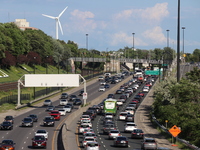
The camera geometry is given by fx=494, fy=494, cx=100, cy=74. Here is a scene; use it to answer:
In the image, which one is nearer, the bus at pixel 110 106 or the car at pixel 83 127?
the car at pixel 83 127

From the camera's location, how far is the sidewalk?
51.7 meters

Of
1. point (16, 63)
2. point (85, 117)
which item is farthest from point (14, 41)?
point (85, 117)

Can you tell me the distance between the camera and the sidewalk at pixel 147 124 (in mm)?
51656

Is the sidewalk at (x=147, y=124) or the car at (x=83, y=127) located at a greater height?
the car at (x=83, y=127)

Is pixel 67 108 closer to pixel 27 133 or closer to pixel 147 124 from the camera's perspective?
pixel 147 124

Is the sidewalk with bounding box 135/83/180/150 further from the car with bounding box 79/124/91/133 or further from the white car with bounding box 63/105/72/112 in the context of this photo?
the white car with bounding box 63/105/72/112

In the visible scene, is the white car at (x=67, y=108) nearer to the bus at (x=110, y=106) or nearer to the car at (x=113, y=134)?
the bus at (x=110, y=106)

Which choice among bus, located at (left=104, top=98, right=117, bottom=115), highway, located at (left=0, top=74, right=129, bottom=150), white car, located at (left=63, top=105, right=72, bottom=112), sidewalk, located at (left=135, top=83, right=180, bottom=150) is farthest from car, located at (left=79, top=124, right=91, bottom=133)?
white car, located at (left=63, top=105, right=72, bottom=112)

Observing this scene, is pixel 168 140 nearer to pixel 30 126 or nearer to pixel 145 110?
pixel 30 126

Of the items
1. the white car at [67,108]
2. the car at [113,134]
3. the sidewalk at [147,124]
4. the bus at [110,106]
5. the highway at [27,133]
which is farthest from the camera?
the white car at [67,108]

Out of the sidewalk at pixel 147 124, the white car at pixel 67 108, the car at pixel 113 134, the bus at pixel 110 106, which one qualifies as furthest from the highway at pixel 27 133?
the sidewalk at pixel 147 124

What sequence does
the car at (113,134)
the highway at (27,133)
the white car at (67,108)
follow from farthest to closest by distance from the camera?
Result: 1. the white car at (67,108)
2. the car at (113,134)
3. the highway at (27,133)

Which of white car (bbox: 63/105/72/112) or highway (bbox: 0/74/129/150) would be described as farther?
white car (bbox: 63/105/72/112)

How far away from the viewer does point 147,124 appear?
7112 centimetres
